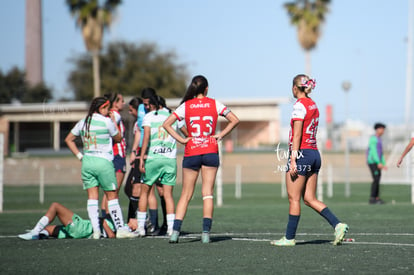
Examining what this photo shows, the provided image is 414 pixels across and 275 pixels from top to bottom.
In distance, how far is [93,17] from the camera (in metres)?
46.7

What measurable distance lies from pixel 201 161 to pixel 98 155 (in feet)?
5.76

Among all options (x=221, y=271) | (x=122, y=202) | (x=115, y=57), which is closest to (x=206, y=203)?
(x=221, y=271)

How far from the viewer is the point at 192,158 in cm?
1064

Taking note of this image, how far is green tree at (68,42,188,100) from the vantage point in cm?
7612

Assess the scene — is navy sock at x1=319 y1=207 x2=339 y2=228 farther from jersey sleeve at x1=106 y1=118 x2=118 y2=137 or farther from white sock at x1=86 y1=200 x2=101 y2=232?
white sock at x1=86 y1=200 x2=101 y2=232

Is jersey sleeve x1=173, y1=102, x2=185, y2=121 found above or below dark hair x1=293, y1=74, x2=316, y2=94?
below

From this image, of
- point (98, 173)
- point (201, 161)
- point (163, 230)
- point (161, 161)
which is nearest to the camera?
point (201, 161)

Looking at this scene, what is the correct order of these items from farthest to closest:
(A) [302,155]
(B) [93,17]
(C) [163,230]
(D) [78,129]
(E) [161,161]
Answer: (B) [93,17] → (C) [163,230] → (E) [161,161] → (D) [78,129] → (A) [302,155]

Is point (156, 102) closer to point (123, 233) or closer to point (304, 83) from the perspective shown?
point (123, 233)

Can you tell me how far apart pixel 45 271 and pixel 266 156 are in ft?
121

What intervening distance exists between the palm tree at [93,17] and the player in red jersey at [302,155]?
3719 cm

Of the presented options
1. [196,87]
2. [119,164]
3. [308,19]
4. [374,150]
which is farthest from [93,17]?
[196,87]

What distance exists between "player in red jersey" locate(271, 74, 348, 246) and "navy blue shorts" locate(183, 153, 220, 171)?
1.06 metres

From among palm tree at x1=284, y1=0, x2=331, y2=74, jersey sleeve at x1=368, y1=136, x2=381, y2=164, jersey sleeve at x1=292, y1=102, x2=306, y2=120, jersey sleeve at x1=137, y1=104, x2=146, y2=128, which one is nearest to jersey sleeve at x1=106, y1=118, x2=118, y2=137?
jersey sleeve at x1=137, y1=104, x2=146, y2=128
